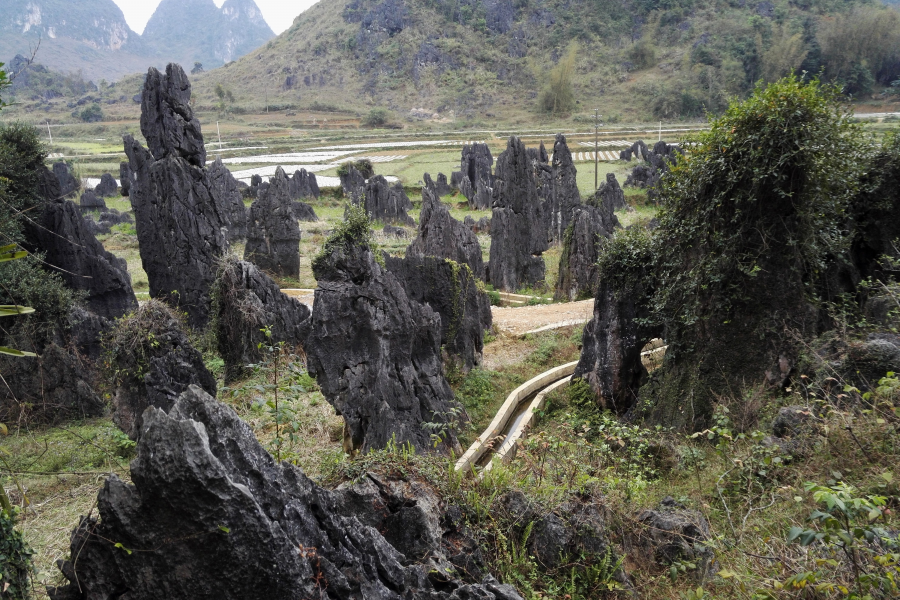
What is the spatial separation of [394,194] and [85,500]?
30.3 metres

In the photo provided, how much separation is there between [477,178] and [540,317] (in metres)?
28.1

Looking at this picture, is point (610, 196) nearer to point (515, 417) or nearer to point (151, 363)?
point (515, 417)

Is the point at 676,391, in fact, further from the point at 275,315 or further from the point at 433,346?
the point at 275,315

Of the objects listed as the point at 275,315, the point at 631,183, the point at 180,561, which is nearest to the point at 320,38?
the point at 631,183

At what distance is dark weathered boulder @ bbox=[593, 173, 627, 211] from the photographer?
31391 millimetres

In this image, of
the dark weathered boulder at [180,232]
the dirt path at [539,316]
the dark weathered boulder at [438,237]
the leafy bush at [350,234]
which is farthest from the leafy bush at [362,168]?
the leafy bush at [350,234]

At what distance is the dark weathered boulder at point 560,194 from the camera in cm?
3066

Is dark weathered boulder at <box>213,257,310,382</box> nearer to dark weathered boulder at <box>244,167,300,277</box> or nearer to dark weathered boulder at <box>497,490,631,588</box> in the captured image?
dark weathered boulder at <box>497,490,631,588</box>

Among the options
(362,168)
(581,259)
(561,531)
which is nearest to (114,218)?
(362,168)

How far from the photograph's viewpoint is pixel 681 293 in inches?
360

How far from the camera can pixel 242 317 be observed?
464 inches

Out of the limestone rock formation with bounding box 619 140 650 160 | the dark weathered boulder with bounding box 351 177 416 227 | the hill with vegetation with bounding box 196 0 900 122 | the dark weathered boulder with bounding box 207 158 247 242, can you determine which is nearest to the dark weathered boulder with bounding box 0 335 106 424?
the dark weathered boulder with bounding box 207 158 247 242

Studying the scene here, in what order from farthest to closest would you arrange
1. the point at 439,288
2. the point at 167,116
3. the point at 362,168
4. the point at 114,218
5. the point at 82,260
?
the point at 362,168
the point at 114,218
the point at 82,260
the point at 167,116
the point at 439,288

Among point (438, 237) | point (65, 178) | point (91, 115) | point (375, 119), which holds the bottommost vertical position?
point (438, 237)
